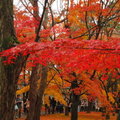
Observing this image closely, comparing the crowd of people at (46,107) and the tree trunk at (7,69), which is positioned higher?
the tree trunk at (7,69)

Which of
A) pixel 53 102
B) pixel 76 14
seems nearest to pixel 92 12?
pixel 76 14

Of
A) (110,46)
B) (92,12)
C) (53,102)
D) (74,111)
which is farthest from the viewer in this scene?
(53,102)

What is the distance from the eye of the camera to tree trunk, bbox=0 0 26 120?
6.43 metres

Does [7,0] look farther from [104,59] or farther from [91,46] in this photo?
[104,59]

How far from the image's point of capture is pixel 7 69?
258 inches

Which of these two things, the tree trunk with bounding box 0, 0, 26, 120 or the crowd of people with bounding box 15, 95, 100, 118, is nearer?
the tree trunk with bounding box 0, 0, 26, 120

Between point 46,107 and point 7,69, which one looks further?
point 46,107

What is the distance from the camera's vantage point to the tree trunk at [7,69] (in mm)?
6434

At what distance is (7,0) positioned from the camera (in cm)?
671

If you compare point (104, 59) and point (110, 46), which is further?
point (104, 59)

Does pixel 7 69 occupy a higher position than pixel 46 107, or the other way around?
pixel 7 69

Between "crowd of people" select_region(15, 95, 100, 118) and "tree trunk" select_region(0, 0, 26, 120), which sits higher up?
"tree trunk" select_region(0, 0, 26, 120)

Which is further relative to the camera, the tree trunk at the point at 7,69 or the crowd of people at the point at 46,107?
the crowd of people at the point at 46,107

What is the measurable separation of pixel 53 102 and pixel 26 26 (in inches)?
724
